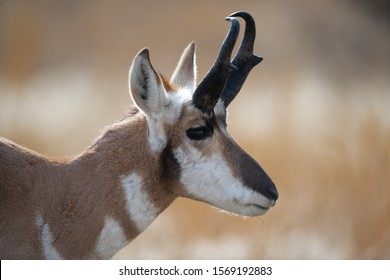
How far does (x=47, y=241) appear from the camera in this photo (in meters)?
6.42

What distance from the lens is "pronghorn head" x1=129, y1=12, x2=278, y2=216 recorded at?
661 centimetres

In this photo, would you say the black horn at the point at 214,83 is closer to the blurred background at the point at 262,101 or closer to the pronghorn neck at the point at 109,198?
the pronghorn neck at the point at 109,198

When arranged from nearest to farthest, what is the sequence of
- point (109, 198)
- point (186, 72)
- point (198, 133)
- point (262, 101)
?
1. point (109, 198)
2. point (198, 133)
3. point (186, 72)
4. point (262, 101)

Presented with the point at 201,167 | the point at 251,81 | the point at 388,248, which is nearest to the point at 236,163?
the point at 201,167

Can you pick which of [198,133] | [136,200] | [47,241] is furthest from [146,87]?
[47,241]

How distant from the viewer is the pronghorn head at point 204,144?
661 centimetres

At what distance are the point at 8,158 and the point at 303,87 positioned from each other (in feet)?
30.3

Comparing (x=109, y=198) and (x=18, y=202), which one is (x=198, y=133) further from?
(x=18, y=202)

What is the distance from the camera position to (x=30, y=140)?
1254 centimetres

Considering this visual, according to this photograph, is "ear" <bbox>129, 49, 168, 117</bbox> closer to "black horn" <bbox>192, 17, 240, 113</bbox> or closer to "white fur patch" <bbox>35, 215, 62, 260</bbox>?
"black horn" <bbox>192, 17, 240, 113</bbox>

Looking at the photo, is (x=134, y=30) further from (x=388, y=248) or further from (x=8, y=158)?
(x=8, y=158)

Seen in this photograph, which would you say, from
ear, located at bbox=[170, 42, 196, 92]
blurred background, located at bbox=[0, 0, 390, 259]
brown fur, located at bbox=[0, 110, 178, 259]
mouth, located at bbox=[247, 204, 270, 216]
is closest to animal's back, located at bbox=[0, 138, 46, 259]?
brown fur, located at bbox=[0, 110, 178, 259]

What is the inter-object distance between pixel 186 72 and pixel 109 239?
1.74 m

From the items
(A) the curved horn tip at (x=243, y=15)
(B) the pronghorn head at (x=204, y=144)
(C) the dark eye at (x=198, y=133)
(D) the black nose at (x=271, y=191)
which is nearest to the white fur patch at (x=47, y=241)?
(B) the pronghorn head at (x=204, y=144)
